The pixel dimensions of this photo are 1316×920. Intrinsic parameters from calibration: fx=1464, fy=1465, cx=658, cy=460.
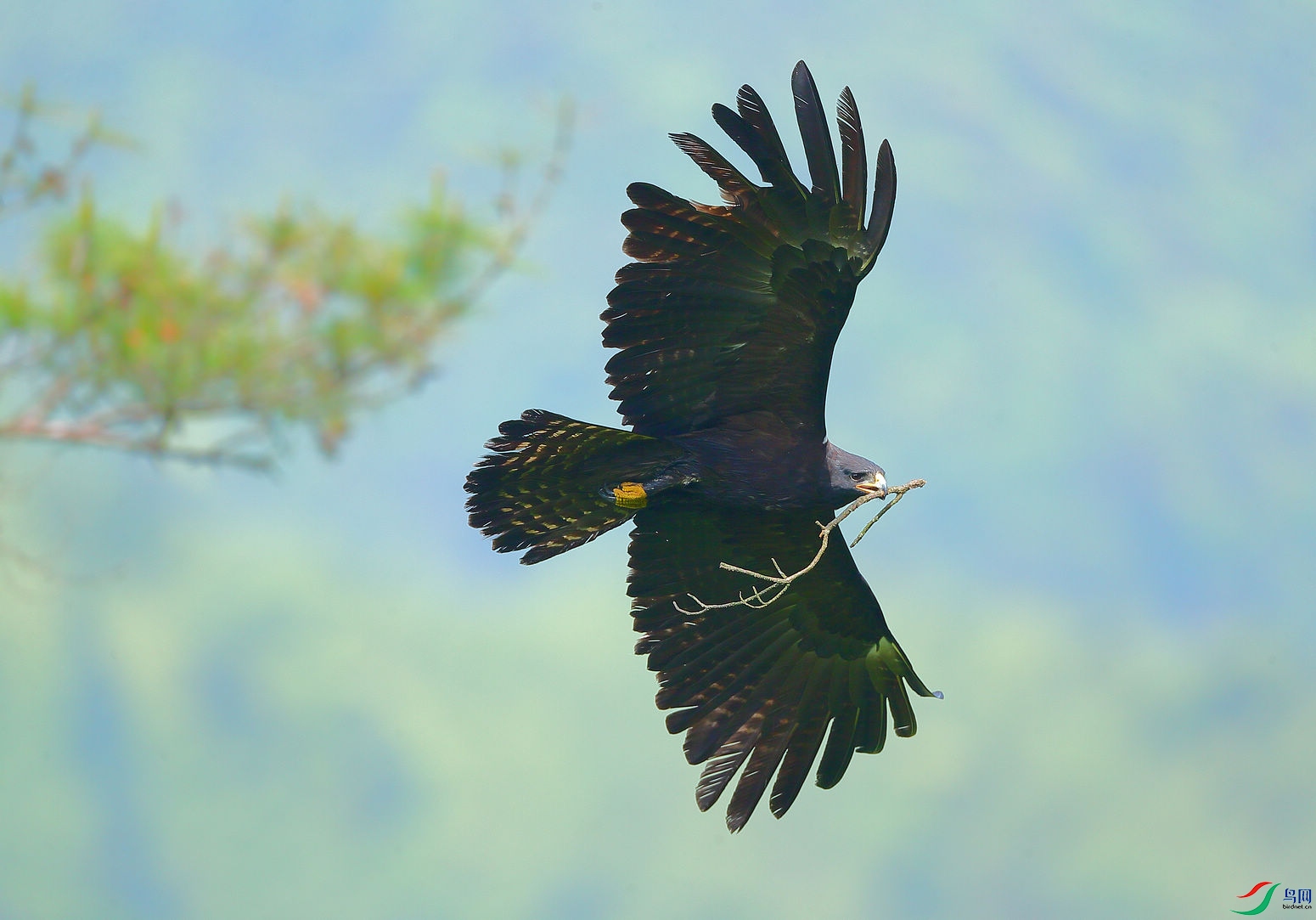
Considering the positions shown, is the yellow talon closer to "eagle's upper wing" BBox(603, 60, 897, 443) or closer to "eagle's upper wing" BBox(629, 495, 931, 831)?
"eagle's upper wing" BBox(603, 60, 897, 443)

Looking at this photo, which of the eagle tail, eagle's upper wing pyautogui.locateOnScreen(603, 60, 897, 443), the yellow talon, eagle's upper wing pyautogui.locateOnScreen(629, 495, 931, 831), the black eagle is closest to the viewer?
eagle's upper wing pyautogui.locateOnScreen(603, 60, 897, 443)

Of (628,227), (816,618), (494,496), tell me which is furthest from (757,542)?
(628,227)

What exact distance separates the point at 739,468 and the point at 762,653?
123cm

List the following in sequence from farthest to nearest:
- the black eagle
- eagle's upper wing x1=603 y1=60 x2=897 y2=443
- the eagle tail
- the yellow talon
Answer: the yellow talon, the eagle tail, the black eagle, eagle's upper wing x1=603 y1=60 x2=897 y2=443

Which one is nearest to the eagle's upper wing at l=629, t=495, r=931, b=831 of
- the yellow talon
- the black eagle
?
the black eagle

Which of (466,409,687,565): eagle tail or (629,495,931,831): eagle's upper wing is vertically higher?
(466,409,687,565): eagle tail

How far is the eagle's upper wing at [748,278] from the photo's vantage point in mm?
5512

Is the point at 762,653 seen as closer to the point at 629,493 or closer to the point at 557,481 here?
the point at 629,493

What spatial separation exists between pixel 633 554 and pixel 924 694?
1.56 m

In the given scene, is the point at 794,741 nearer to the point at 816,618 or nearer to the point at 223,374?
the point at 816,618

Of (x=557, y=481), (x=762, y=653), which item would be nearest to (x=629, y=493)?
(x=557, y=481)

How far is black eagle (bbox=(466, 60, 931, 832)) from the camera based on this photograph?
5.66 meters

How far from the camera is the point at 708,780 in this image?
22.5ft

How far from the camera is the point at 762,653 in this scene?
7109 millimetres
